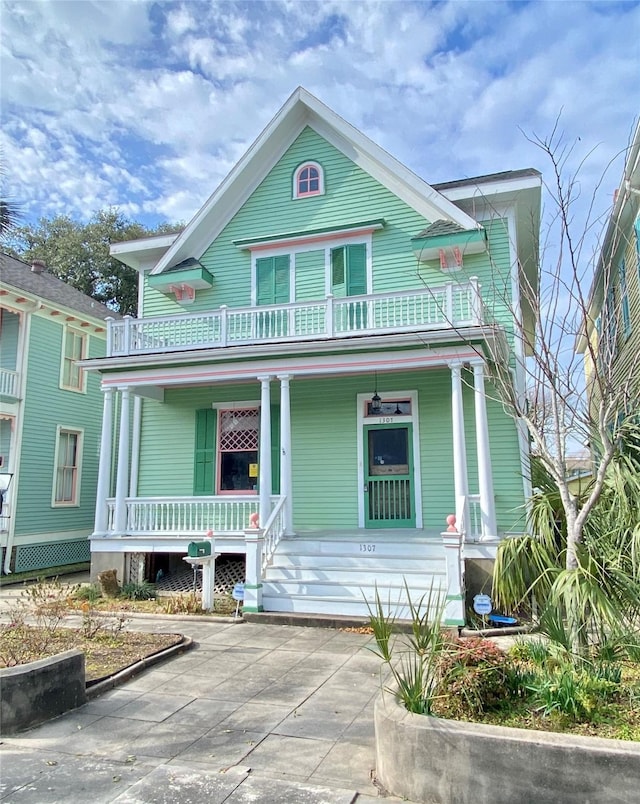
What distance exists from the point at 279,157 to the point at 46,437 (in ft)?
31.7

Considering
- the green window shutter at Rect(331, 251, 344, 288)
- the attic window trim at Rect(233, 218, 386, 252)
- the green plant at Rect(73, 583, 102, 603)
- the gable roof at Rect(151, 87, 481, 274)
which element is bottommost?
the green plant at Rect(73, 583, 102, 603)

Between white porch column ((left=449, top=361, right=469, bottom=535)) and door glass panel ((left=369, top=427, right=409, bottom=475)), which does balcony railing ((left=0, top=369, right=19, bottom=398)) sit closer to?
door glass panel ((left=369, top=427, right=409, bottom=475))

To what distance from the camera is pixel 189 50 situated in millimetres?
7941

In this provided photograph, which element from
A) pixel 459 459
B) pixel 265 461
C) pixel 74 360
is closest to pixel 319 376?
pixel 265 461

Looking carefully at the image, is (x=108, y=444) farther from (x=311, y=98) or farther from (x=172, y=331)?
(x=311, y=98)

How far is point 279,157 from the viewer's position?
1298 cm

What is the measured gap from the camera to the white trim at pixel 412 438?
11125mm

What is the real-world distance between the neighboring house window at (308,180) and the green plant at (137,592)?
28.9 feet

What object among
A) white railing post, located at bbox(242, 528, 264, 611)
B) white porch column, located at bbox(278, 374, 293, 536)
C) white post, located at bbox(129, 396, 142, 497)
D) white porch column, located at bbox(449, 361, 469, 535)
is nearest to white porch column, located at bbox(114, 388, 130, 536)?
white post, located at bbox(129, 396, 142, 497)

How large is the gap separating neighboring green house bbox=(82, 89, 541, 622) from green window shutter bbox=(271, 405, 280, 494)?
5 centimetres

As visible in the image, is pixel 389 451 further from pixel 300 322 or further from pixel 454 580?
pixel 454 580

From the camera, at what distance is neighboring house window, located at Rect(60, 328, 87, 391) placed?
1639 cm

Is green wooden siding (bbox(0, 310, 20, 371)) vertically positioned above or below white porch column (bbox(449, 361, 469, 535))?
above

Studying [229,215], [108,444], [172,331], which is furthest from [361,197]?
[108,444]
